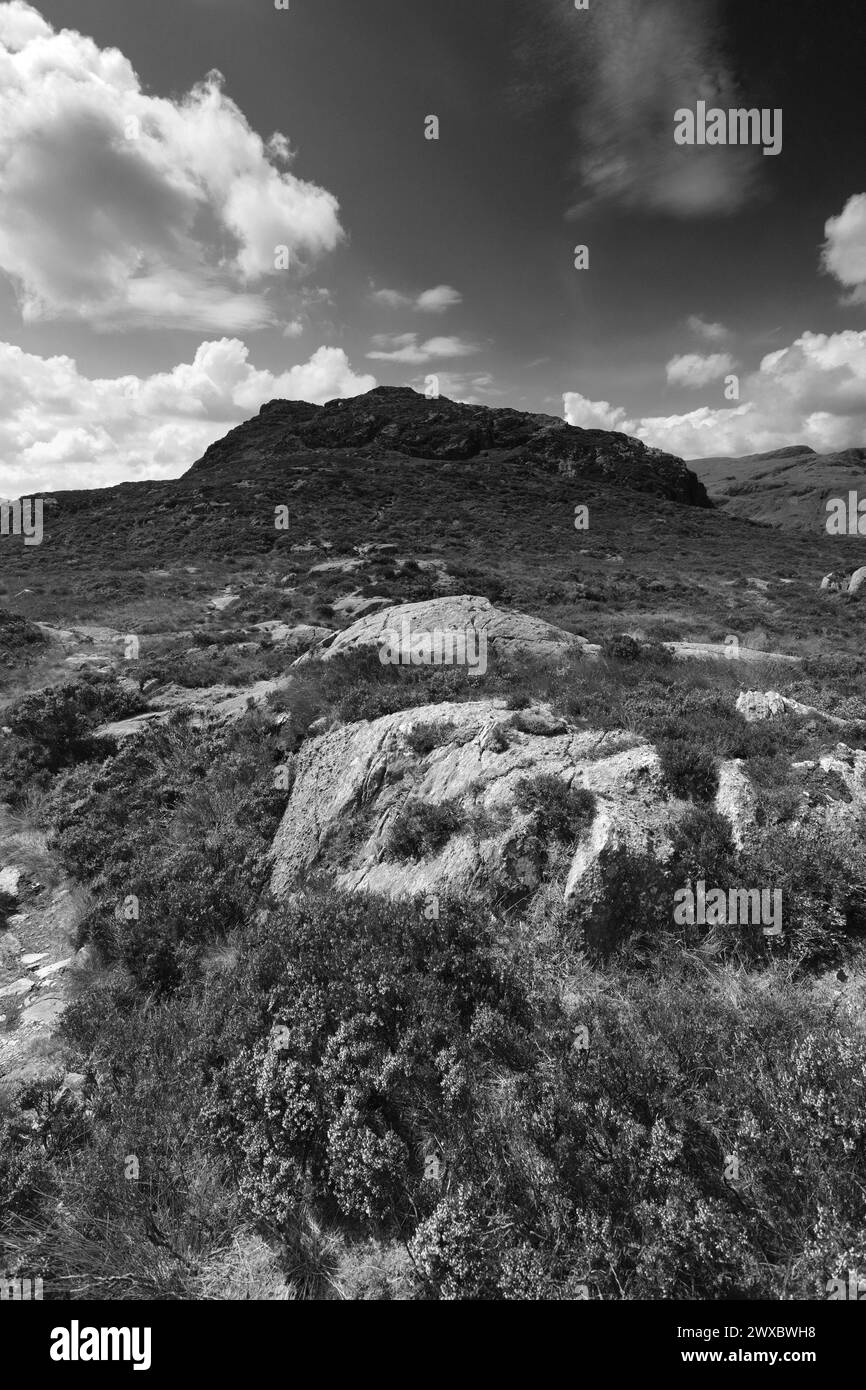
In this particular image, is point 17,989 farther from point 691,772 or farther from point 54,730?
point 691,772

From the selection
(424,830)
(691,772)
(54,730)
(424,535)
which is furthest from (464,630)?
(424,535)

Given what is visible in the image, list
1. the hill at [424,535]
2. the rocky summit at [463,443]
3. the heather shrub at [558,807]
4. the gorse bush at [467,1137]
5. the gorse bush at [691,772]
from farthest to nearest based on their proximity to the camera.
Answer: the rocky summit at [463,443] < the hill at [424,535] < the gorse bush at [691,772] < the heather shrub at [558,807] < the gorse bush at [467,1137]

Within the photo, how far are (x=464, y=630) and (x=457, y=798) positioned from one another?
7357mm

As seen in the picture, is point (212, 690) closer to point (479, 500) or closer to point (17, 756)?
point (17, 756)

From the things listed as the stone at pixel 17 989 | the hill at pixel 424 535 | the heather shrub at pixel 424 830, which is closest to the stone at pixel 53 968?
the stone at pixel 17 989

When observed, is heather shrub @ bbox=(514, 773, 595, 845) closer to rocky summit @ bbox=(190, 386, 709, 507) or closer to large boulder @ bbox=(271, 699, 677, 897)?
large boulder @ bbox=(271, 699, 677, 897)

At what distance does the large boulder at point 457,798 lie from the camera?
6.61m

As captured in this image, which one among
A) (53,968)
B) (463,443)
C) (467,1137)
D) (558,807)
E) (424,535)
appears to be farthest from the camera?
(463,443)

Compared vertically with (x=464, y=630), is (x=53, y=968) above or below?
below

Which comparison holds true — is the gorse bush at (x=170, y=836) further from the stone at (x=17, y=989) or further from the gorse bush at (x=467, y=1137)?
the gorse bush at (x=467, y=1137)

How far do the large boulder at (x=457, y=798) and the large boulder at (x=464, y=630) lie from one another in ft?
14.4

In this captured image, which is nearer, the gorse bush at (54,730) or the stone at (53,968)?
the stone at (53,968)

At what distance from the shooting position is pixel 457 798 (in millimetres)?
7703
